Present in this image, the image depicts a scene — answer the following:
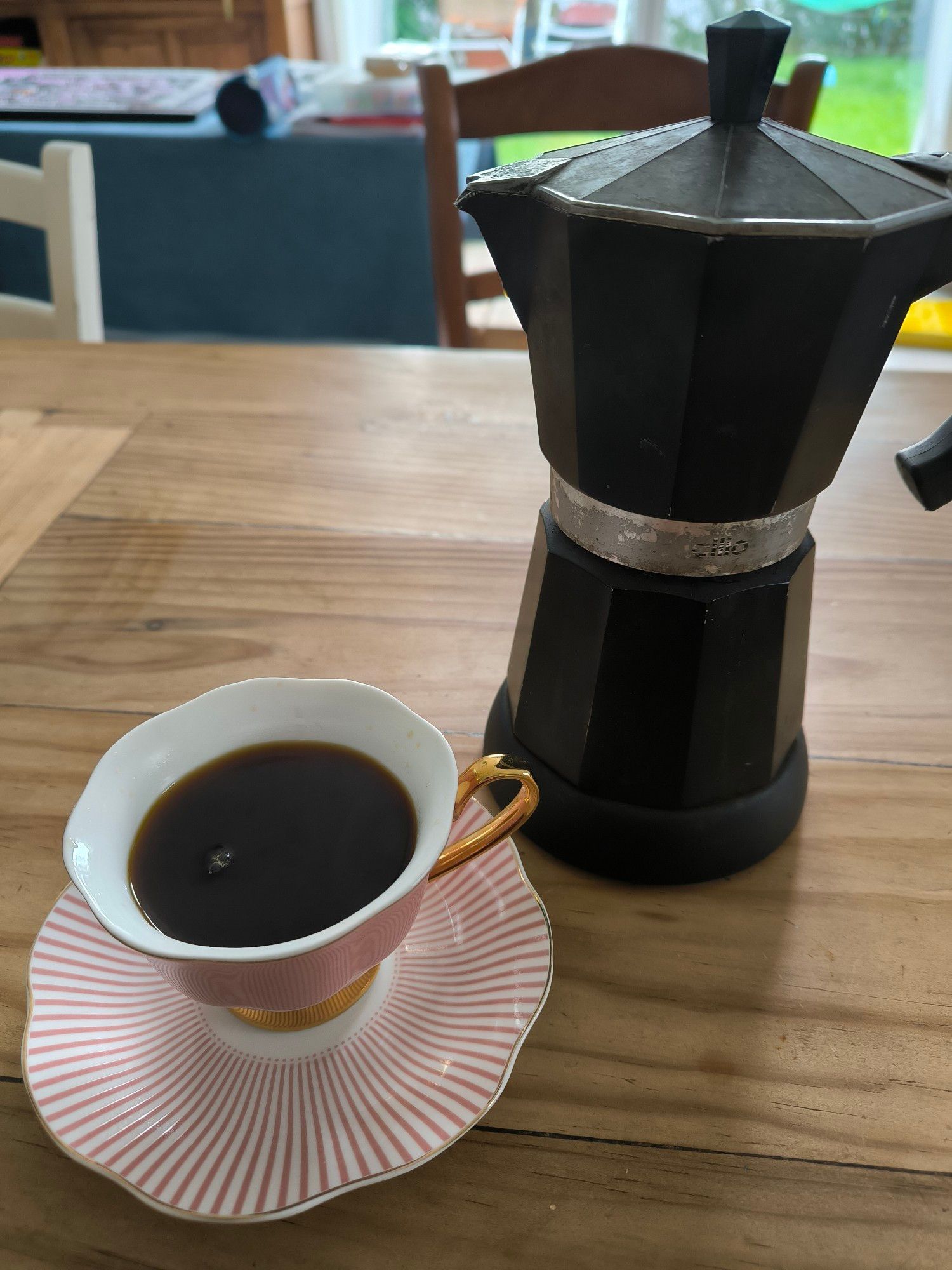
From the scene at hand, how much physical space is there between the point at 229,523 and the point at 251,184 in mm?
1424

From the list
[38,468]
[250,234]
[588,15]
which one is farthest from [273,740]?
[588,15]

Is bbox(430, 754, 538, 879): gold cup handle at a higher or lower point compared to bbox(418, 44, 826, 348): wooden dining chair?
lower

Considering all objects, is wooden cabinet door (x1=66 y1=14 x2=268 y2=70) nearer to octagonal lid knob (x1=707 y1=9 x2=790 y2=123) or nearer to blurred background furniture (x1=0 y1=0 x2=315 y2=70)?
blurred background furniture (x1=0 y1=0 x2=315 y2=70)

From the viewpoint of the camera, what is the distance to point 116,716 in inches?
17.5

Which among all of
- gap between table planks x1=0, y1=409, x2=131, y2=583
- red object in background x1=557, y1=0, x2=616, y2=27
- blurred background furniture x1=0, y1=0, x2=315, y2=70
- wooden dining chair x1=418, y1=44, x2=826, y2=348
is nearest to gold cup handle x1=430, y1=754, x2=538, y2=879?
gap between table planks x1=0, y1=409, x2=131, y2=583

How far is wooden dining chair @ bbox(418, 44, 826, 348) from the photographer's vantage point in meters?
0.83

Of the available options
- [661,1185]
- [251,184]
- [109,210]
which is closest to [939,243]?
[661,1185]

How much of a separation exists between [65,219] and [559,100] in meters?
0.45

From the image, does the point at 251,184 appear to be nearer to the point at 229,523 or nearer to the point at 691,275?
the point at 229,523

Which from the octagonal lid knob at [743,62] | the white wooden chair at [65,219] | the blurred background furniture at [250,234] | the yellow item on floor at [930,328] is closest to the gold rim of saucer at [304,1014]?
the octagonal lid knob at [743,62]

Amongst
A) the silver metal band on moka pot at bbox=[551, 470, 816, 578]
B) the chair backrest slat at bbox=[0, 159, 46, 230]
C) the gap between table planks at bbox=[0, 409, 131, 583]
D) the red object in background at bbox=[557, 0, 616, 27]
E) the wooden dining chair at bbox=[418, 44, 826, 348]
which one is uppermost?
the red object in background at bbox=[557, 0, 616, 27]

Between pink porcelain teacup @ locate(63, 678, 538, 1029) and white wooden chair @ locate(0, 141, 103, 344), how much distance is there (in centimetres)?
64

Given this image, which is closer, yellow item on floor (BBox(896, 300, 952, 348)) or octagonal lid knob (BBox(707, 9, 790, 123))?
octagonal lid knob (BBox(707, 9, 790, 123))

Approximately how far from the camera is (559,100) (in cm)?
86
